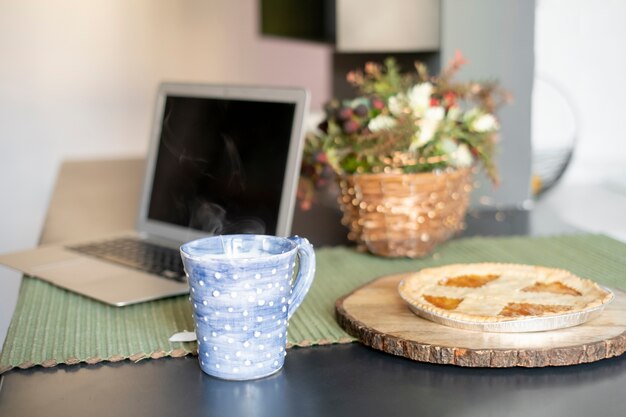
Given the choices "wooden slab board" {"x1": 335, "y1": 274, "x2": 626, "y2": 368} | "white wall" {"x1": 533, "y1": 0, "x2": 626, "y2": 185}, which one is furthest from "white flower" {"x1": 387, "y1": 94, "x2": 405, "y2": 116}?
"white wall" {"x1": 533, "y1": 0, "x2": 626, "y2": 185}

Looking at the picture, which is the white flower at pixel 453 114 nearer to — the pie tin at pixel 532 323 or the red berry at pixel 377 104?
the red berry at pixel 377 104

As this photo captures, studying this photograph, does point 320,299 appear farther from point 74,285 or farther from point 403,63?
point 403,63

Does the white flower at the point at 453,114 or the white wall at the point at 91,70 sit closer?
the white flower at the point at 453,114

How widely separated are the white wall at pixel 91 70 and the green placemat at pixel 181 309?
2.38 m

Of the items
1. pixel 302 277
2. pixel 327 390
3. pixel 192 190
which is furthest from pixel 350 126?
pixel 327 390

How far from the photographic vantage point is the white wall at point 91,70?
152 inches

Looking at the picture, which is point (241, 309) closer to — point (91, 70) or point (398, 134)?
point (398, 134)

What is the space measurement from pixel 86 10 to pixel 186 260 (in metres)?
3.35

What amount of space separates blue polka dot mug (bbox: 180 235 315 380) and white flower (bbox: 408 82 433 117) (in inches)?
21.6

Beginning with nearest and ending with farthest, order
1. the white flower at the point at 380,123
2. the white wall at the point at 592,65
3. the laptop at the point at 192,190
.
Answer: the laptop at the point at 192,190
the white flower at the point at 380,123
the white wall at the point at 592,65

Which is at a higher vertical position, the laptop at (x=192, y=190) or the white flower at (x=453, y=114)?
the white flower at (x=453, y=114)

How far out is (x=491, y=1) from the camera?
1.82m

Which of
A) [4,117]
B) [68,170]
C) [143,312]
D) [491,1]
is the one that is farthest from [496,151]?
[4,117]

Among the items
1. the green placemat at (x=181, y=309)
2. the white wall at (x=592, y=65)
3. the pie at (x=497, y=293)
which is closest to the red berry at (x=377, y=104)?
the green placemat at (x=181, y=309)
